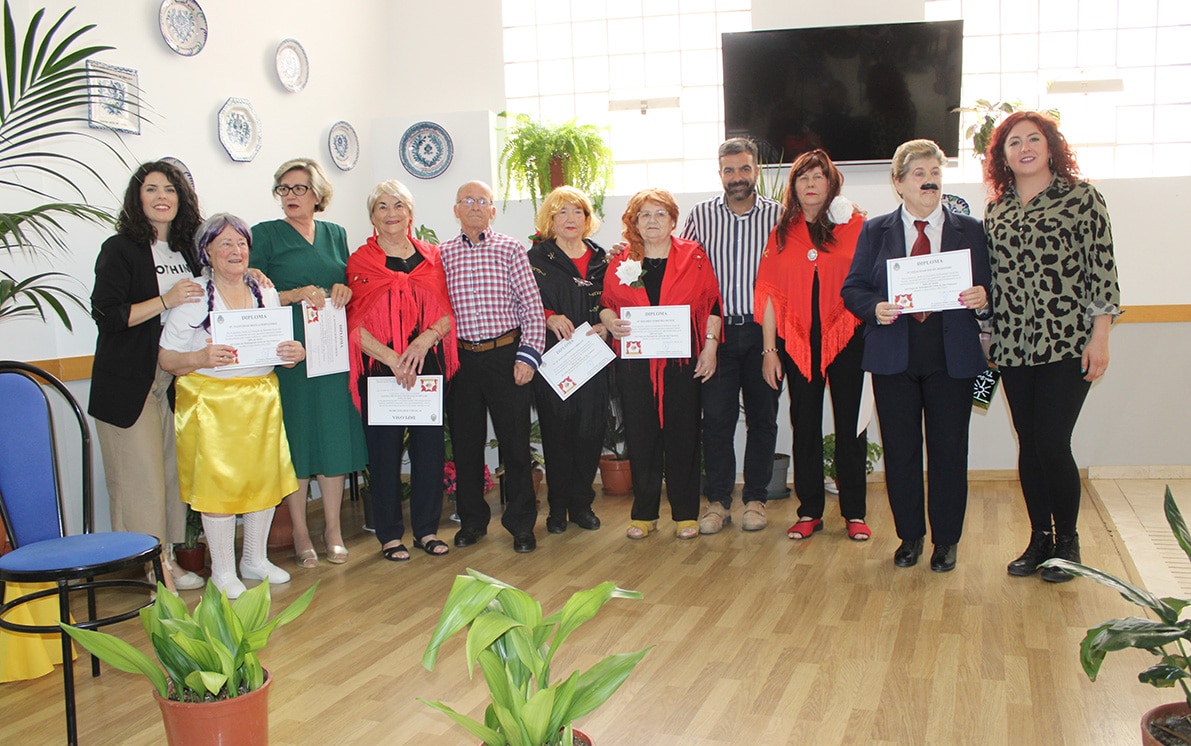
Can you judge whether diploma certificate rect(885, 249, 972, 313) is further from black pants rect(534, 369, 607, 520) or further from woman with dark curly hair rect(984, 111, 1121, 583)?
black pants rect(534, 369, 607, 520)

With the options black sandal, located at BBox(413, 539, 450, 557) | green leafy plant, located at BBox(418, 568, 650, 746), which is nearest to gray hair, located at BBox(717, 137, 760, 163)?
black sandal, located at BBox(413, 539, 450, 557)

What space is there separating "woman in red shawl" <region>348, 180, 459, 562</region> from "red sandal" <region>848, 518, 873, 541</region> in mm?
1772

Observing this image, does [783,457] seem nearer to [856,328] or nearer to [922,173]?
[856,328]

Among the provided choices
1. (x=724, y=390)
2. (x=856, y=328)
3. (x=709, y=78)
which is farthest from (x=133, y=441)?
(x=709, y=78)

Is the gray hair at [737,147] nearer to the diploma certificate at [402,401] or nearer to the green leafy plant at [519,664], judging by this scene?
the diploma certificate at [402,401]

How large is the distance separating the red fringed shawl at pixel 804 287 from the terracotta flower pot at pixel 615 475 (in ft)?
4.89

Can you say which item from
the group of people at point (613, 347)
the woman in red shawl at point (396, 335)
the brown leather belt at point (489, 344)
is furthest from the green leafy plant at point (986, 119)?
the woman in red shawl at point (396, 335)

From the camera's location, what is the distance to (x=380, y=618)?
11.0 feet

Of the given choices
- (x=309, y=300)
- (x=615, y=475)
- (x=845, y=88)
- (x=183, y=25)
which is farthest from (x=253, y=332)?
(x=845, y=88)

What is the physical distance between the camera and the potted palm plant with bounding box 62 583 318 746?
195 cm

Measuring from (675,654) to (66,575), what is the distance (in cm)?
171

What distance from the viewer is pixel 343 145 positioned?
5648 millimetres

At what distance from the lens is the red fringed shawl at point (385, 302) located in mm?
3920

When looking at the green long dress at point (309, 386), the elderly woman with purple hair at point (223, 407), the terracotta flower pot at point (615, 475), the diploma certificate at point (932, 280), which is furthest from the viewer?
the terracotta flower pot at point (615, 475)
